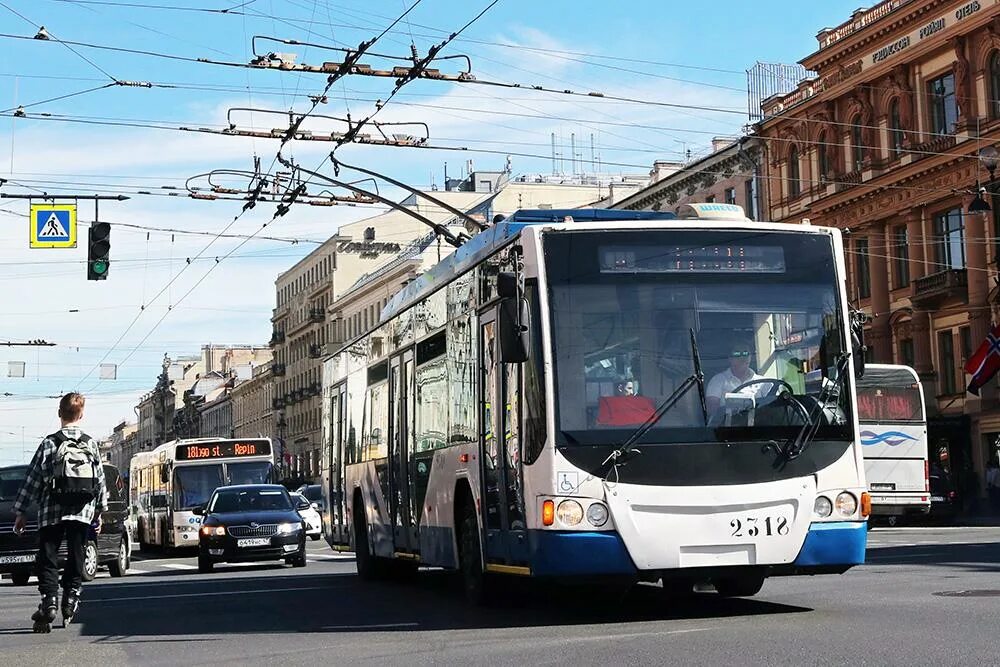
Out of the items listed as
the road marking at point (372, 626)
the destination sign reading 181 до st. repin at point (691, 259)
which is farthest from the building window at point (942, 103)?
the road marking at point (372, 626)

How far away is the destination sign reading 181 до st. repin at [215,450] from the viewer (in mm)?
41750

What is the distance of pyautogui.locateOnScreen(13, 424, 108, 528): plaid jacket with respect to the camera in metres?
13.6

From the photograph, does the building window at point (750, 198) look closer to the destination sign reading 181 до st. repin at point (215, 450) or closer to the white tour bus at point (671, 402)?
the destination sign reading 181 до st. repin at point (215, 450)

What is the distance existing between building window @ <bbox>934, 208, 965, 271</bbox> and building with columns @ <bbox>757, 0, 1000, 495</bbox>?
0.04m

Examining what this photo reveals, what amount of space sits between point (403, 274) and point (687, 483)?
3414 inches

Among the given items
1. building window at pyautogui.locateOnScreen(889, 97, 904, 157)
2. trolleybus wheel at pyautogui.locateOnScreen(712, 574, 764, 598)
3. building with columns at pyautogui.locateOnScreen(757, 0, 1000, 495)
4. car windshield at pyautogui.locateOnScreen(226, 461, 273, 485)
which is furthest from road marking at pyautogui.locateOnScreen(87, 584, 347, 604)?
building window at pyautogui.locateOnScreen(889, 97, 904, 157)

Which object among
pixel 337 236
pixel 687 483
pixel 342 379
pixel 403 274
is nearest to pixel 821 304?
pixel 687 483

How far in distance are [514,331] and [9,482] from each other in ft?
53.1

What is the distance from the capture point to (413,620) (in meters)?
14.3

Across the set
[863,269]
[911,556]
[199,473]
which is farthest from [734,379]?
[863,269]

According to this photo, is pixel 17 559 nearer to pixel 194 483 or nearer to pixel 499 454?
pixel 499 454

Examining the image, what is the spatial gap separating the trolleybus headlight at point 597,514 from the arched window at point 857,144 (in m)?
46.2

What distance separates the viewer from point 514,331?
41.0 feet

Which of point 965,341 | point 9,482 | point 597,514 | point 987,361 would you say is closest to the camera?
point 597,514
